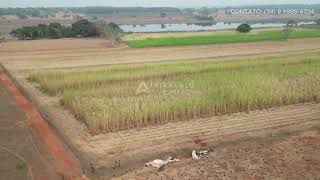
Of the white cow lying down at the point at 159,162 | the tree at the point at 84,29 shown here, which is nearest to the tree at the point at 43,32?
the tree at the point at 84,29

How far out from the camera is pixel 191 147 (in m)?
10.7

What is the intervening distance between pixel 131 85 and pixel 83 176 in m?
8.93

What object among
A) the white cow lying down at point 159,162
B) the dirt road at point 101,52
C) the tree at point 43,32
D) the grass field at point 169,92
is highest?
the tree at point 43,32

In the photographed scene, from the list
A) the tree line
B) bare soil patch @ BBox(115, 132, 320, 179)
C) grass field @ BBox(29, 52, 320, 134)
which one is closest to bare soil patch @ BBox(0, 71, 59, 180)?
grass field @ BBox(29, 52, 320, 134)

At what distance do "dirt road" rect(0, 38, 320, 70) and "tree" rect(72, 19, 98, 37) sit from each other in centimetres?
430

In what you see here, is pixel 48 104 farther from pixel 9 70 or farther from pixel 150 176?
pixel 9 70

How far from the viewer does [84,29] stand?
43938 millimetres

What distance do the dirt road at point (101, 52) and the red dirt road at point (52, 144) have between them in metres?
11.3

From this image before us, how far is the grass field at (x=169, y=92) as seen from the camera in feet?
42.4

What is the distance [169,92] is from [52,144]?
5.53 meters

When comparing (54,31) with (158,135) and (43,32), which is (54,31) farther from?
(158,135)

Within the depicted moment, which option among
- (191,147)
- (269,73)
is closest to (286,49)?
(269,73)

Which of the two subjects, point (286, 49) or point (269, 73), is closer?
point (269, 73)

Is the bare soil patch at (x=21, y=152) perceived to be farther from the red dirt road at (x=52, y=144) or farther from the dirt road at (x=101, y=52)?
the dirt road at (x=101, y=52)
